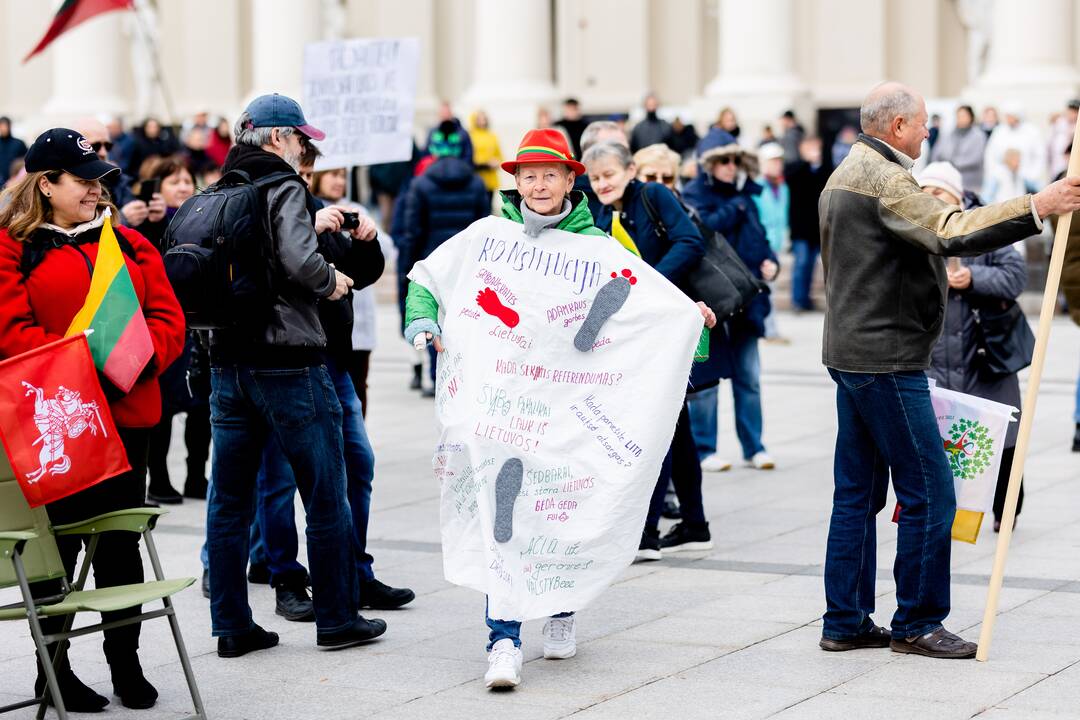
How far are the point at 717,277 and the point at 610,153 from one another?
0.79 meters

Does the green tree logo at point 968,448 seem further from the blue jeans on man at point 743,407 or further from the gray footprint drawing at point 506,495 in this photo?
the blue jeans on man at point 743,407

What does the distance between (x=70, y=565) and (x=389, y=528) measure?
317 centimetres

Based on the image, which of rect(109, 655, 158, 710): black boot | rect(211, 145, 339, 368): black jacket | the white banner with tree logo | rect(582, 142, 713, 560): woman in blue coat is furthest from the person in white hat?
rect(109, 655, 158, 710): black boot

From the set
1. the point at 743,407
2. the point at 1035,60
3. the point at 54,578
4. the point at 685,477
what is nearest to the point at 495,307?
the point at 54,578

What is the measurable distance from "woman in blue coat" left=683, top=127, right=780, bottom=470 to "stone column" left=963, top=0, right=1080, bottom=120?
40.9 ft

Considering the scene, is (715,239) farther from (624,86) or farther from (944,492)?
(624,86)

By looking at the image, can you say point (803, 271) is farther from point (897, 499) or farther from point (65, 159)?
point (65, 159)

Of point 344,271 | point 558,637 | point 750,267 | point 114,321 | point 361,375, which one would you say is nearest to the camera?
point 114,321

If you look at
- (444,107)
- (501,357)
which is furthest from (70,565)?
(444,107)

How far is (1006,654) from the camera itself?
632cm

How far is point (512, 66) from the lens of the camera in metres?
25.7

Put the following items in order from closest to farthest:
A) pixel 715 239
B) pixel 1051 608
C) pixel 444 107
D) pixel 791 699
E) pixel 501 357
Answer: pixel 791 699, pixel 501 357, pixel 1051 608, pixel 715 239, pixel 444 107

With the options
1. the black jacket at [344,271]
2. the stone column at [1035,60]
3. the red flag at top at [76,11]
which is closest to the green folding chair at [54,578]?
the black jacket at [344,271]

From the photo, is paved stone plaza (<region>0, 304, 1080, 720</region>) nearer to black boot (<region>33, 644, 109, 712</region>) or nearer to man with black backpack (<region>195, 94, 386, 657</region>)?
black boot (<region>33, 644, 109, 712</region>)
